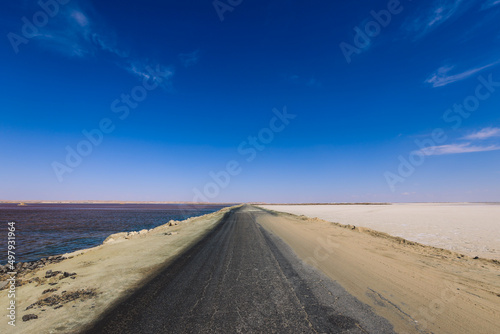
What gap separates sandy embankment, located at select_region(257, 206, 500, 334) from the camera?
373 cm

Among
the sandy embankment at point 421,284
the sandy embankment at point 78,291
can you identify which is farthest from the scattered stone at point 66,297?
the sandy embankment at point 421,284

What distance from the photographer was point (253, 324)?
3.52 metres

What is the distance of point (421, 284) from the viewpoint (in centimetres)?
540

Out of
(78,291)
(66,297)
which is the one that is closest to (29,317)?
(66,297)

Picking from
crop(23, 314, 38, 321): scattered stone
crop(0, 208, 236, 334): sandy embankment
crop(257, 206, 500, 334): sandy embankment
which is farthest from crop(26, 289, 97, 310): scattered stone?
crop(257, 206, 500, 334): sandy embankment

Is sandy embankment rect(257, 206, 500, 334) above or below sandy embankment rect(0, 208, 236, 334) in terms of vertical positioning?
above

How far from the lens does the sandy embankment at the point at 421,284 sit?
Result: 3729mm

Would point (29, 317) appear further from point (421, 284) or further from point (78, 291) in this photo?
point (421, 284)

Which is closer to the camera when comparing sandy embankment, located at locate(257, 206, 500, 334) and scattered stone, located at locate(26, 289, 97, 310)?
sandy embankment, located at locate(257, 206, 500, 334)

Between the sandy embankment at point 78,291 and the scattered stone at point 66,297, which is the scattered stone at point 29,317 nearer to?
the sandy embankment at point 78,291

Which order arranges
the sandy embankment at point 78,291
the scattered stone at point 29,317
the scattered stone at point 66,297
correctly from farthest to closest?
the scattered stone at point 66,297, the scattered stone at point 29,317, the sandy embankment at point 78,291

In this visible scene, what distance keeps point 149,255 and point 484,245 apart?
15.5 meters

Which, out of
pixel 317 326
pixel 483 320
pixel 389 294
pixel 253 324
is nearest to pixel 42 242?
pixel 253 324

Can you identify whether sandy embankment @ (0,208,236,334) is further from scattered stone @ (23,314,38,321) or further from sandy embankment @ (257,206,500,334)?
sandy embankment @ (257,206,500,334)
